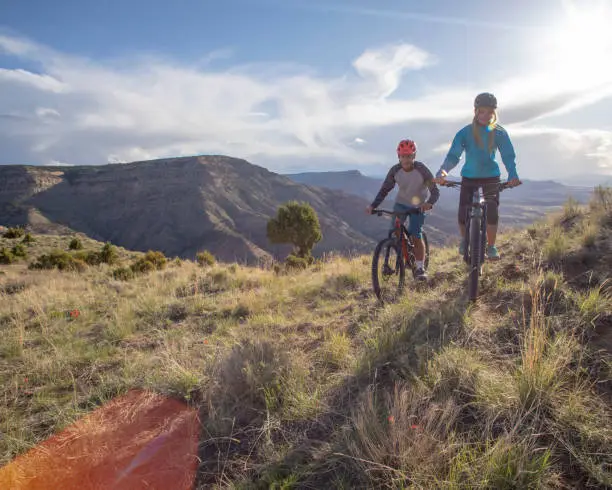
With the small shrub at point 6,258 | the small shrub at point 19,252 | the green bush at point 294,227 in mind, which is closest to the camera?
the small shrub at point 6,258

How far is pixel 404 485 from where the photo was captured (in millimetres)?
1865

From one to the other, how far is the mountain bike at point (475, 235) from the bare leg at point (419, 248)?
0.82m

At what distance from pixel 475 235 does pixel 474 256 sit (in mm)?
304

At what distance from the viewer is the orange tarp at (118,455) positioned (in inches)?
93.3

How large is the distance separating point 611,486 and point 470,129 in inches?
179

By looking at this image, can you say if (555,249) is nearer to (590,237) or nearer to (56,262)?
(590,237)

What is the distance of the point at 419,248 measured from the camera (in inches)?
227

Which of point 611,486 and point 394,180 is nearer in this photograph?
point 611,486

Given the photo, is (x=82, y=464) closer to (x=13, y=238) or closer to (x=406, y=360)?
(x=406, y=360)

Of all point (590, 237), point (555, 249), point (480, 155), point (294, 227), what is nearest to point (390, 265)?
point (480, 155)

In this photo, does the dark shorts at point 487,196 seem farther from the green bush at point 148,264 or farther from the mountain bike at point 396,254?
Result: the green bush at point 148,264

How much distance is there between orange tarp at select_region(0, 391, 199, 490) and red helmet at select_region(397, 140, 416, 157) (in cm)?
462

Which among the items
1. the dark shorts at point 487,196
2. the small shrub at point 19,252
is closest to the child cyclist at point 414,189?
the dark shorts at point 487,196

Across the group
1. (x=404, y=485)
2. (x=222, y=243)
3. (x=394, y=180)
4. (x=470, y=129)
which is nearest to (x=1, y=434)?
(x=404, y=485)
